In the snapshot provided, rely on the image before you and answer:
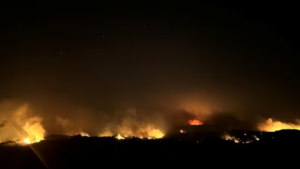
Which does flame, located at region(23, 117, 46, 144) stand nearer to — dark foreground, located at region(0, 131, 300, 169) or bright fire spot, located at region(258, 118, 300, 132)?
dark foreground, located at region(0, 131, 300, 169)

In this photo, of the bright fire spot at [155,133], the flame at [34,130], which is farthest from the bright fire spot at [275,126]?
the flame at [34,130]

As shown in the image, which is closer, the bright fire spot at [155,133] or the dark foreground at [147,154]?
the dark foreground at [147,154]

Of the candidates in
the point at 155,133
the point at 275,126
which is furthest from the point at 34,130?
the point at 275,126

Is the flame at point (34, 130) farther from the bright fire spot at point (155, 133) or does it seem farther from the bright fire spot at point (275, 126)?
the bright fire spot at point (275, 126)

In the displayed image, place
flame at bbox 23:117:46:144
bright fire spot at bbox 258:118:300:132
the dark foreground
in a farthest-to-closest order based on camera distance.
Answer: bright fire spot at bbox 258:118:300:132
flame at bbox 23:117:46:144
the dark foreground

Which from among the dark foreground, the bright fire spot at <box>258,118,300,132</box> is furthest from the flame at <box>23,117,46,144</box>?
the bright fire spot at <box>258,118,300,132</box>

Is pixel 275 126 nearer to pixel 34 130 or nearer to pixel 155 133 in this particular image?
pixel 155 133

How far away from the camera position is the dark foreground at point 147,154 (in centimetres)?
2755

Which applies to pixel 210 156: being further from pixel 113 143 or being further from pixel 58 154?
pixel 58 154

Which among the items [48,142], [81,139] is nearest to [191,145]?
[81,139]

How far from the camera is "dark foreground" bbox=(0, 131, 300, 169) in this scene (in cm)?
2755

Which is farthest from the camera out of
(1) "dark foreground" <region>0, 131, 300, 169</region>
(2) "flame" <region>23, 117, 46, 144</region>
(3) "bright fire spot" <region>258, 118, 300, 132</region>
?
(3) "bright fire spot" <region>258, 118, 300, 132</region>

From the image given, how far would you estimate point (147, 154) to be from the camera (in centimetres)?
3134

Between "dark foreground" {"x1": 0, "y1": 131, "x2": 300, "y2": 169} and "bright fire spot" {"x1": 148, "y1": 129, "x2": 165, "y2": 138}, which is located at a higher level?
"bright fire spot" {"x1": 148, "y1": 129, "x2": 165, "y2": 138}
